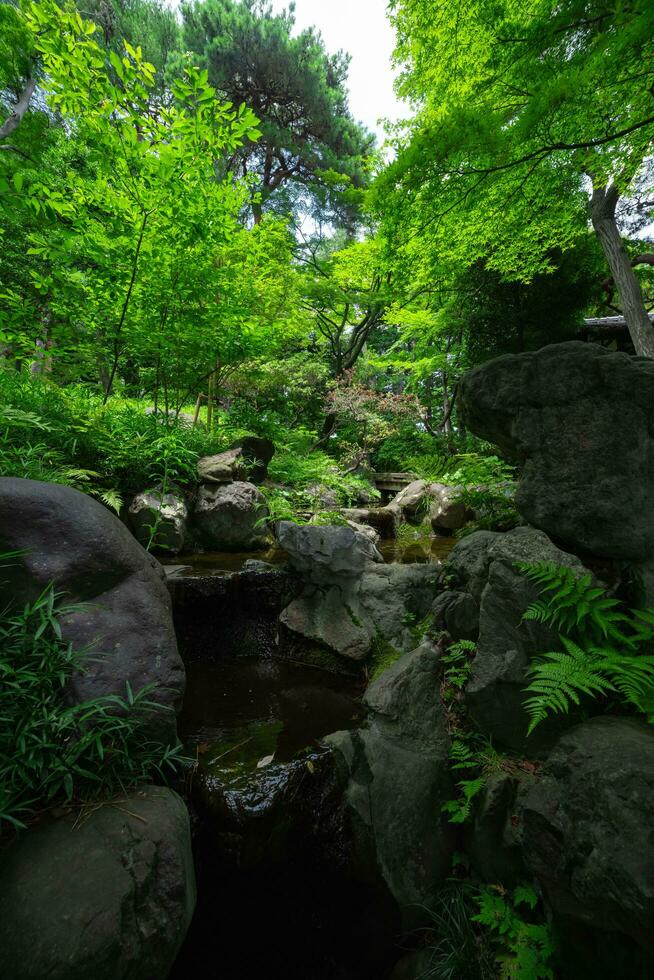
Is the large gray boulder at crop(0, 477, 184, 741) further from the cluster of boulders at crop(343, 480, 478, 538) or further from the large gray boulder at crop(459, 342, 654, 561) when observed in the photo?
the cluster of boulders at crop(343, 480, 478, 538)

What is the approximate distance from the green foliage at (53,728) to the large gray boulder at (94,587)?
0.30 ft

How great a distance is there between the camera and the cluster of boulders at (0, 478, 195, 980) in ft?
5.53

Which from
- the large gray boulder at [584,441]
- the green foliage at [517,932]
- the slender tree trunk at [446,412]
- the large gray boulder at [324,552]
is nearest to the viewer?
the green foliage at [517,932]

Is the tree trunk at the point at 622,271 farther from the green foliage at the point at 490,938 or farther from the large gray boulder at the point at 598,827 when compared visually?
the green foliage at the point at 490,938

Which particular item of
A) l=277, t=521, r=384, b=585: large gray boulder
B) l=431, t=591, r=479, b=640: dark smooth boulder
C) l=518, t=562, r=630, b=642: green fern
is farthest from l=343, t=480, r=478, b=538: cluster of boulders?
l=518, t=562, r=630, b=642: green fern

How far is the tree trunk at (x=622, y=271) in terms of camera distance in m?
8.12

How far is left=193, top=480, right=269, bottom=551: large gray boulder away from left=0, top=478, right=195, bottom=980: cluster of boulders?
11.2 feet

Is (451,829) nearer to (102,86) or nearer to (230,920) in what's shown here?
(230,920)

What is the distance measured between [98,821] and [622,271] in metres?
11.5

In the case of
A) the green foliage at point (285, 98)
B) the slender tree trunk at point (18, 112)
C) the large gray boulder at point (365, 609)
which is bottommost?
the large gray boulder at point (365, 609)

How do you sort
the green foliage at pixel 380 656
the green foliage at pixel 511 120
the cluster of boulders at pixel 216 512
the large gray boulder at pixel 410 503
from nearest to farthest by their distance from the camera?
1. the green foliage at pixel 511 120
2. the green foliage at pixel 380 656
3. the cluster of boulders at pixel 216 512
4. the large gray boulder at pixel 410 503

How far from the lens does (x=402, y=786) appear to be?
9.22ft

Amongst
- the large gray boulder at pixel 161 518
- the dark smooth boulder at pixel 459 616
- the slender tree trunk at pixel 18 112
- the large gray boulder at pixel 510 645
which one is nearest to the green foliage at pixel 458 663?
the dark smooth boulder at pixel 459 616

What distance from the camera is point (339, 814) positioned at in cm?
287
